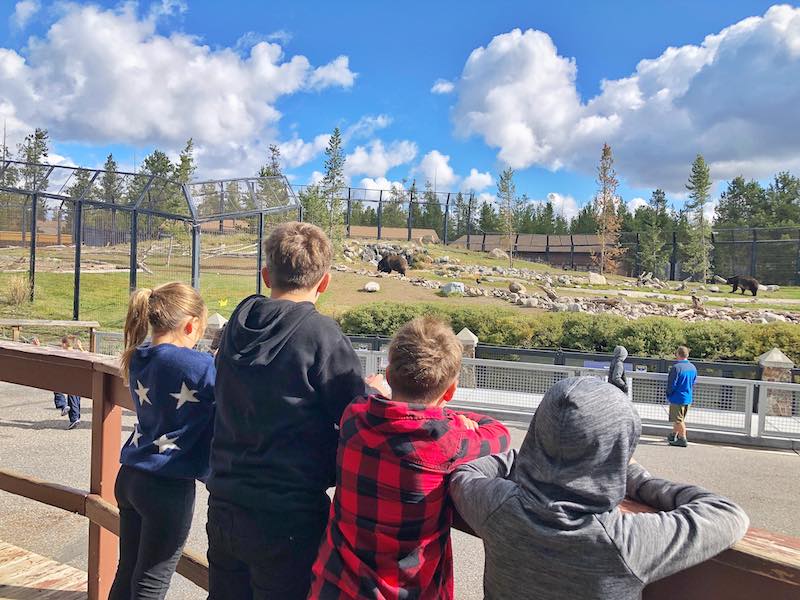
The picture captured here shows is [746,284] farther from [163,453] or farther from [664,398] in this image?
[163,453]

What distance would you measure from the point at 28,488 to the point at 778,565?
10.5 feet

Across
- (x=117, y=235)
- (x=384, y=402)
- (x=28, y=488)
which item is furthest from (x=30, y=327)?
(x=384, y=402)

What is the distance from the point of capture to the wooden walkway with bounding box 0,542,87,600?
3.16 meters

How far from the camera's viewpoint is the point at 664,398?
12.1 m

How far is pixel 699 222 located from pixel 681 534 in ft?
200

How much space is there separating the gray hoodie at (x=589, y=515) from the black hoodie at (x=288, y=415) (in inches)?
23.7

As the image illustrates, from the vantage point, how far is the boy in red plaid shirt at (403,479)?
165cm

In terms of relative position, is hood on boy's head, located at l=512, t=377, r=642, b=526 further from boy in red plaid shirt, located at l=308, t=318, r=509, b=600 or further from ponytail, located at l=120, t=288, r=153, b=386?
ponytail, located at l=120, t=288, r=153, b=386

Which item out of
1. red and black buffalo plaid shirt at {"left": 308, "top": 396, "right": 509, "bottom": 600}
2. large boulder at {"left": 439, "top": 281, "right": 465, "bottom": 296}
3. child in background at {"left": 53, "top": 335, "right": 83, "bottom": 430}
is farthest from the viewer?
large boulder at {"left": 439, "top": 281, "right": 465, "bottom": 296}

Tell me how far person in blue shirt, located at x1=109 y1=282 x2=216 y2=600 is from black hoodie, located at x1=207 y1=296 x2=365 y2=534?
1.55ft

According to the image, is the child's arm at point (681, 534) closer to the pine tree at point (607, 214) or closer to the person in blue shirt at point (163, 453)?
the person in blue shirt at point (163, 453)

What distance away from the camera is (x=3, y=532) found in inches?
234

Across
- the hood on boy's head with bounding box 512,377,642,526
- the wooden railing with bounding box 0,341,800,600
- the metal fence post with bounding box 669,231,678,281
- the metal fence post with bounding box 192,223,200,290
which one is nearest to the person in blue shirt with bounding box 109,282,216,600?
the wooden railing with bounding box 0,341,800,600

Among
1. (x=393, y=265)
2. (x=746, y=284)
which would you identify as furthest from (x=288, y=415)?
(x=746, y=284)
